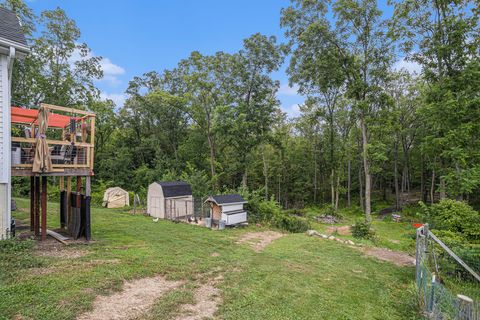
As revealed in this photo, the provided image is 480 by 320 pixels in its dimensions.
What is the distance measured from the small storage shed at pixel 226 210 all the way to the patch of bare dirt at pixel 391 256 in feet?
21.0

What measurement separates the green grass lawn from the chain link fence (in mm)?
652

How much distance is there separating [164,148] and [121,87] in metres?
7.70

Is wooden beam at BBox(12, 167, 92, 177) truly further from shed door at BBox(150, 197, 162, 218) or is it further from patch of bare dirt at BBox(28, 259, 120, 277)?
shed door at BBox(150, 197, 162, 218)

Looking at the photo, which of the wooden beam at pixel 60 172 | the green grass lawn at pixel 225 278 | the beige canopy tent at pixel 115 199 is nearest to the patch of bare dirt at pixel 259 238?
the green grass lawn at pixel 225 278

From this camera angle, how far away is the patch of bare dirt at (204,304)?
14.8 ft

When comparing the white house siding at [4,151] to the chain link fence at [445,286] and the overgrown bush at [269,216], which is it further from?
the overgrown bush at [269,216]

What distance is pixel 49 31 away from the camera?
21.6m

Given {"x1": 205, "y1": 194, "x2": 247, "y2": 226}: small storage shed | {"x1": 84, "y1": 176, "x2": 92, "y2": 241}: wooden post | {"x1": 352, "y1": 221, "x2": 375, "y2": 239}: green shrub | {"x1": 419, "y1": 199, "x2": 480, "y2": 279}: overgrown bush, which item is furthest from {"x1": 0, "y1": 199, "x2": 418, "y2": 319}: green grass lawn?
{"x1": 352, "y1": 221, "x2": 375, "y2": 239}: green shrub

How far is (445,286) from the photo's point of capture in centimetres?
587

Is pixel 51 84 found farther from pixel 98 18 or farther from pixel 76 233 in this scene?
pixel 76 233

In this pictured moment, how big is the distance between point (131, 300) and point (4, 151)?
5.80 m

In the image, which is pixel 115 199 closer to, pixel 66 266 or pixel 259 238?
pixel 259 238

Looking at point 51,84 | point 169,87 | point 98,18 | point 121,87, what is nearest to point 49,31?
point 51,84

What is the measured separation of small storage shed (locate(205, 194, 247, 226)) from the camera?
46.3ft
